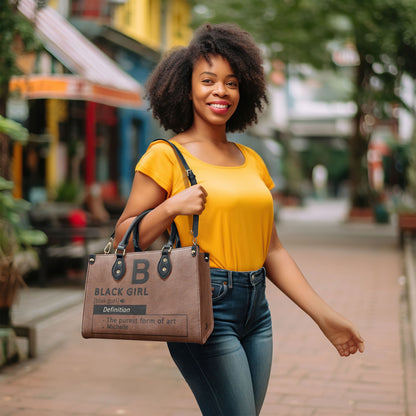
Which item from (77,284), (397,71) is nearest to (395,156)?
(397,71)

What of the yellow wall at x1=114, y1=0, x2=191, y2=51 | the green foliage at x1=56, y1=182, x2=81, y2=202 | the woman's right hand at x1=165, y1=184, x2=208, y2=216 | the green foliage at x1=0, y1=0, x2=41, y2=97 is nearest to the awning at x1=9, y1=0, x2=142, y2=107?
the green foliage at x1=0, y1=0, x2=41, y2=97

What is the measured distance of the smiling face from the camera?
2.90 metres

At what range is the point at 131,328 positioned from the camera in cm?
258

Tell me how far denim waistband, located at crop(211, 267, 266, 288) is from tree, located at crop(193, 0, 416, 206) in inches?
497

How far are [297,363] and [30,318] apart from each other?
2965mm

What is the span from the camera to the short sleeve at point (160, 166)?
2738mm

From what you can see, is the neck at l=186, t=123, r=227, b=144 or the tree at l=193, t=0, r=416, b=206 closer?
the neck at l=186, t=123, r=227, b=144

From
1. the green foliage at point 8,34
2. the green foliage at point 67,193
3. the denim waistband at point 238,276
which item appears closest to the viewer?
the denim waistband at point 238,276

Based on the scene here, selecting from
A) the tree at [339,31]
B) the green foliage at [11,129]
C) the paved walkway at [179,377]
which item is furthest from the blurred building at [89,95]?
the green foliage at [11,129]

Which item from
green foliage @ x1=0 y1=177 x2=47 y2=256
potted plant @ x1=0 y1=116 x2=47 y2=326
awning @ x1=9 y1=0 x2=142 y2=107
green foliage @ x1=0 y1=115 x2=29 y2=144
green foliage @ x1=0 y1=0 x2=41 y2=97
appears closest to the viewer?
green foliage @ x1=0 y1=115 x2=29 y2=144

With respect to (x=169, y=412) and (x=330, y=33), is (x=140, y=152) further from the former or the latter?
(x=169, y=412)

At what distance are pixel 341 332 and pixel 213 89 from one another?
103 centimetres

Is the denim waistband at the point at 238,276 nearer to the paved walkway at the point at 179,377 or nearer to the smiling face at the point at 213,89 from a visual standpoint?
the smiling face at the point at 213,89

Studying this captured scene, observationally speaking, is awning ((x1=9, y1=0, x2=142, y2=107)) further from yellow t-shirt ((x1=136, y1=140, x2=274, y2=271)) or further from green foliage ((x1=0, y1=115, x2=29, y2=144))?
yellow t-shirt ((x1=136, y1=140, x2=274, y2=271))
